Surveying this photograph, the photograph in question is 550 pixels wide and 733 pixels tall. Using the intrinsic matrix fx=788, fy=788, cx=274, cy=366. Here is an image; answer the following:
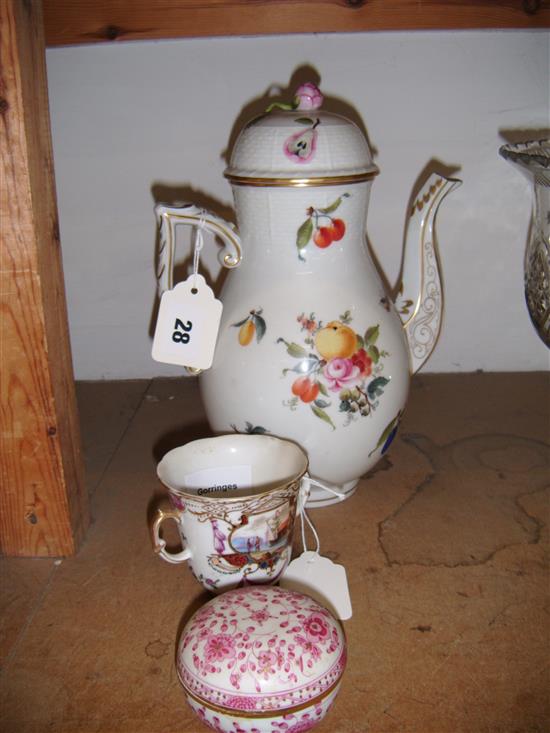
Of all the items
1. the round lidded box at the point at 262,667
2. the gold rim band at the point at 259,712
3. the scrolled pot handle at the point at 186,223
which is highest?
the scrolled pot handle at the point at 186,223

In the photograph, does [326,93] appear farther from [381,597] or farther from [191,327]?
[381,597]

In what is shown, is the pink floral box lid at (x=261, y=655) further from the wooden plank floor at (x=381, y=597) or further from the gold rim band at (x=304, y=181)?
the gold rim band at (x=304, y=181)

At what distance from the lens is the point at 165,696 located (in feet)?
1.65

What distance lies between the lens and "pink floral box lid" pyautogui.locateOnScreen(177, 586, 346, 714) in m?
0.44

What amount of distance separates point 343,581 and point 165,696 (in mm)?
165

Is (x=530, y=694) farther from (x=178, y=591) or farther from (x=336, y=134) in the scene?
(x=336, y=134)

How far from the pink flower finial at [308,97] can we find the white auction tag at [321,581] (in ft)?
1.18

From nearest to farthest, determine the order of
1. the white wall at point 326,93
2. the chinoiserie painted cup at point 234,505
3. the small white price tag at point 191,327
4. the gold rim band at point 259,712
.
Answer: the gold rim band at point 259,712 → the chinoiserie painted cup at point 234,505 → the small white price tag at point 191,327 → the white wall at point 326,93

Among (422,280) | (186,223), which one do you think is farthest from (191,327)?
(422,280)

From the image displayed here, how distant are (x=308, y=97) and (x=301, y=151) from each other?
0.20ft

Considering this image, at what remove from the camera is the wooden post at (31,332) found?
1.80 ft

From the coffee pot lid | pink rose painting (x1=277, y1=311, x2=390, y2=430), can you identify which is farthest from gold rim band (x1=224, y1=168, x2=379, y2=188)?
pink rose painting (x1=277, y1=311, x2=390, y2=430)

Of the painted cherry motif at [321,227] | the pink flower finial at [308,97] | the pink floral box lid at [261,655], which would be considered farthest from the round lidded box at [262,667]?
the pink flower finial at [308,97]

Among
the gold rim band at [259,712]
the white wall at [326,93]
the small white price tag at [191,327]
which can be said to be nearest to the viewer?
the gold rim band at [259,712]
